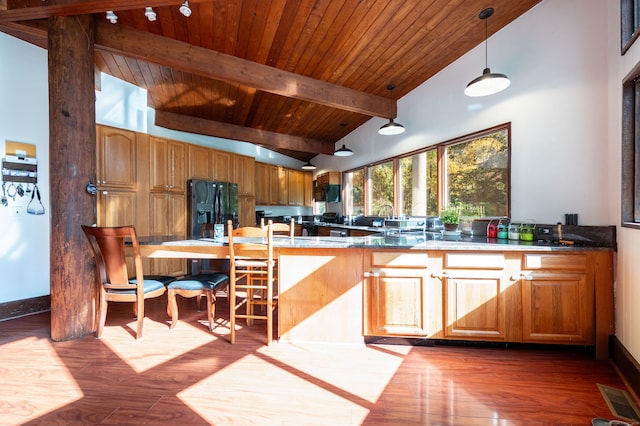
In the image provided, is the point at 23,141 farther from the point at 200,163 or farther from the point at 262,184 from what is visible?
the point at 262,184

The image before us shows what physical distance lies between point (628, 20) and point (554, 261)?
1.78 meters

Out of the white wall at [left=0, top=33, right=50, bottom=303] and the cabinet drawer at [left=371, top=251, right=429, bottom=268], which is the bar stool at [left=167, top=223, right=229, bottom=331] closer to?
the cabinet drawer at [left=371, top=251, right=429, bottom=268]

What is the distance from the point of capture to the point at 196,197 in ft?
16.1

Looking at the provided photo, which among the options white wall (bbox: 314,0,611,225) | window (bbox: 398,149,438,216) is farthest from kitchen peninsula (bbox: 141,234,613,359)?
window (bbox: 398,149,438,216)

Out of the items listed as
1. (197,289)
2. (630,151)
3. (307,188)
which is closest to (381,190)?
(307,188)

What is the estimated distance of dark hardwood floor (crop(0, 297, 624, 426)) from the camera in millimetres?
1608

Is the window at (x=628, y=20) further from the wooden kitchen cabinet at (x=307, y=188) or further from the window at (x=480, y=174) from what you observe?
the wooden kitchen cabinet at (x=307, y=188)

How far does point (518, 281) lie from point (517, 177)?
3.86 feet

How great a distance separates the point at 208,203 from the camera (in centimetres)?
A: 506

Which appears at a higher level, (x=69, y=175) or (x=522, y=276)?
(x=69, y=175)

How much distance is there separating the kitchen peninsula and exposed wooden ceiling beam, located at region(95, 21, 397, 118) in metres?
2.05

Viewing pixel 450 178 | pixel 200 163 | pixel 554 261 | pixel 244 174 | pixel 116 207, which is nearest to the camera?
pixel 554 261

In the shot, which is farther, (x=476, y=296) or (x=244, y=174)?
(x=244, y=174)

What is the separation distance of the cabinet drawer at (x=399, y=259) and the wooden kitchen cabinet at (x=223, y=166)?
398 centimetres
